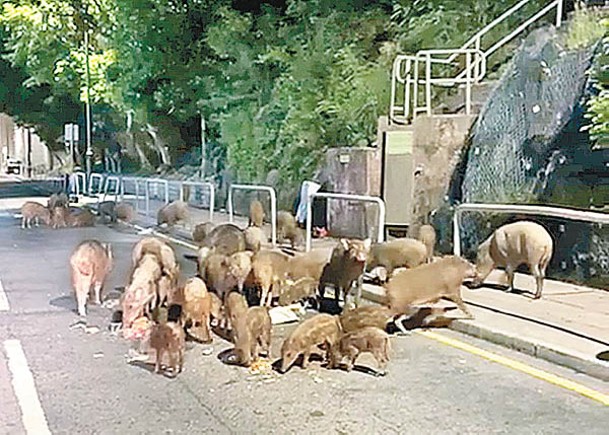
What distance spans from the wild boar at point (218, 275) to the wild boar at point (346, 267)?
105 cm

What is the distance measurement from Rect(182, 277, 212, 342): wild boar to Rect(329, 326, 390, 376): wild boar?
1.55 metres

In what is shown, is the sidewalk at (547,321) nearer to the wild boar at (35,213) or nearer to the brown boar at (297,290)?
the brown boar at (297,290)

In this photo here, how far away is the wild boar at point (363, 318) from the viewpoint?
8023 mm

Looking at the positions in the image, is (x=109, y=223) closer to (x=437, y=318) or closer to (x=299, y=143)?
(x=299, y=143)

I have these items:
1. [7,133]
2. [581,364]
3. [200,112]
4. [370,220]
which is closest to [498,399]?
[581,364]

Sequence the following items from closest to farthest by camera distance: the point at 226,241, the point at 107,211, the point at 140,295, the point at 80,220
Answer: the point at 140,295 → the point at 226,241 → the point at 80,220 → the point at 107,211

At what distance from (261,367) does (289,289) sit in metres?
2.61

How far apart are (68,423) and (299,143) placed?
16209mm

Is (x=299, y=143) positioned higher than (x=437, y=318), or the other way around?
(x=299, y=143)

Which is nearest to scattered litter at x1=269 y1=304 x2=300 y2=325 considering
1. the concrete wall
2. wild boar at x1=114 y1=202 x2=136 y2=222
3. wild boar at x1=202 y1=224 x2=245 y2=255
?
wild boar at x1=202 y1=224 x2=245 y2=255

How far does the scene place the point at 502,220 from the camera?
13680mm

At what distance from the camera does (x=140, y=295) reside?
361 inches

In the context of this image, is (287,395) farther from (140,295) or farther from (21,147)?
(21,147)

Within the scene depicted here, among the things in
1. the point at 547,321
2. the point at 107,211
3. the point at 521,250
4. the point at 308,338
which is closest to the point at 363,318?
the point at 308,338
